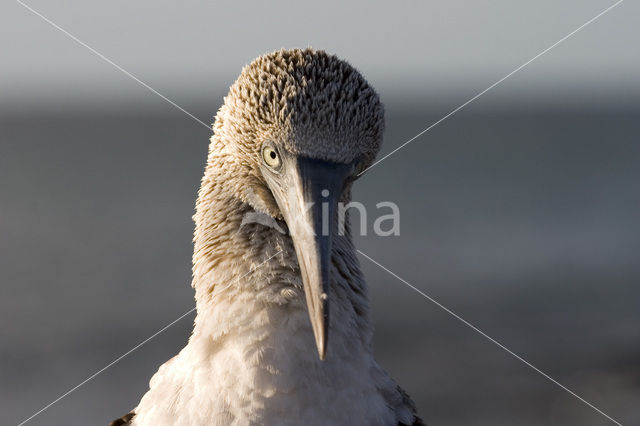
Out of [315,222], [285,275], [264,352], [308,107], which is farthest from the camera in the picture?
[285,275]

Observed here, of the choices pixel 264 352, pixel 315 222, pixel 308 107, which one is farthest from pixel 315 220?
pixel 264 352

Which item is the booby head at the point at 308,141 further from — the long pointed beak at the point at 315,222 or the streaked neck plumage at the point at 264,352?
the streaked neck plumage at the point at 264,352

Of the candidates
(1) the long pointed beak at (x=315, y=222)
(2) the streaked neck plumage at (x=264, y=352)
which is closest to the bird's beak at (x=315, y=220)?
(1) the long pointed beak at (x=315, y=222)

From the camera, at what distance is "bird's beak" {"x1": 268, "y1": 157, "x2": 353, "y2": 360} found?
378cm

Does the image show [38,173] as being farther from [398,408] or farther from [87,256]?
[398,408]

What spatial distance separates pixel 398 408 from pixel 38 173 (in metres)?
38.4

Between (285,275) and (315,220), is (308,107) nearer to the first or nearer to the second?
(315,220)

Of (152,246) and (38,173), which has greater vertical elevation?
(38,173)

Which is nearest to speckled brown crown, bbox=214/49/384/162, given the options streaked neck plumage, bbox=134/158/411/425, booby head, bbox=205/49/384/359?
booby head, bbox=205/49/384/359

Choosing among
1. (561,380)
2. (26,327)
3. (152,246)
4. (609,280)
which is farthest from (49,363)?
(609,280)

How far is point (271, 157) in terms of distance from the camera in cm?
406

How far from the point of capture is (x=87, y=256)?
21.2 meters

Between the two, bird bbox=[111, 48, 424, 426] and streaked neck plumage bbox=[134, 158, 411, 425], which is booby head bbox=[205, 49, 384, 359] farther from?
streaked neck plumage bbox=[134, 158, 411, 425]

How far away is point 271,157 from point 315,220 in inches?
18.0
